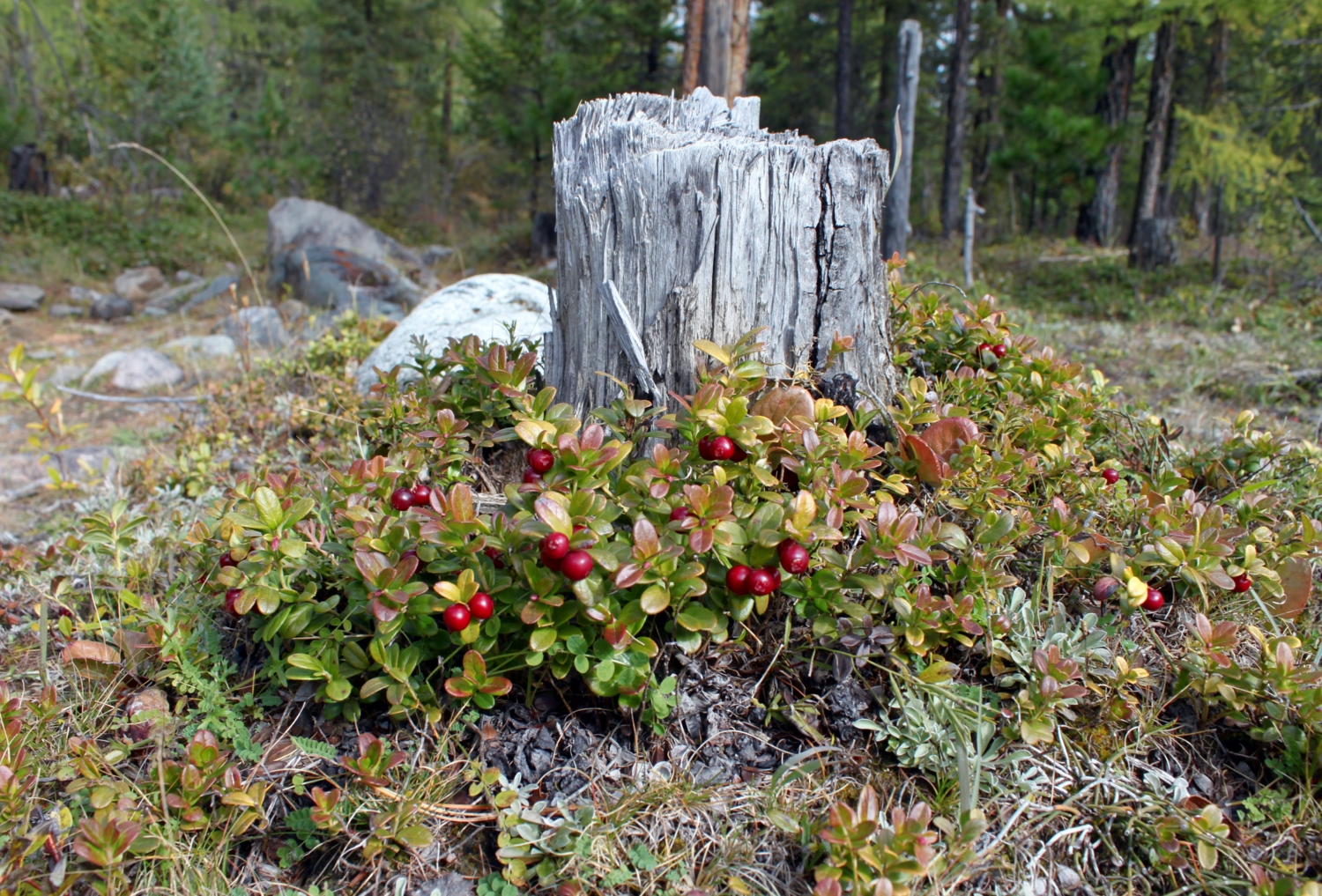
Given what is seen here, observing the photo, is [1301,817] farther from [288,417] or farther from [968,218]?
[968,218]

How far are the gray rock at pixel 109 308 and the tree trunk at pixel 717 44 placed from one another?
7.63 meters

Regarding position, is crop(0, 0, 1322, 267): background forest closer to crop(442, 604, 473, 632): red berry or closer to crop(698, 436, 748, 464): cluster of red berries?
crop(698, 436, 748, 464): cluster of red berries

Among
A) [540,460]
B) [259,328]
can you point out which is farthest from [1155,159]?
[540,460]

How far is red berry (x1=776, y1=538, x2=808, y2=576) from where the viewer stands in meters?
1.72

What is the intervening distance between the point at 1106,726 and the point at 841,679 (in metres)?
0.65

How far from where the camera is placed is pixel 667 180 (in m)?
2.27

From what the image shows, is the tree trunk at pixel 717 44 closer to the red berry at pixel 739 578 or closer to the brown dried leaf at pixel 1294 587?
the brown dried leaf at pixel 1294 587

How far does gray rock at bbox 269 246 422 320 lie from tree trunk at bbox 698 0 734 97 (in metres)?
4.03

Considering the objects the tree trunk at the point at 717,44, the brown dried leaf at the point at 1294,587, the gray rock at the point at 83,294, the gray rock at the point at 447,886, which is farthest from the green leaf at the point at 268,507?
the gray rock at the point at 83,294

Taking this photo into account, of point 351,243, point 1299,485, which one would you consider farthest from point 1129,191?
point 1299,485

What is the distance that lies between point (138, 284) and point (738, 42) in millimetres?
9083

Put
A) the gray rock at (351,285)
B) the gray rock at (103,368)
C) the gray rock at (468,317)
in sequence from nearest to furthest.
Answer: the gray rock at (468,317), the gray rock at (103,368), the gray rock at (351,285)

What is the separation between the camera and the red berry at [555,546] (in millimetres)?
1596

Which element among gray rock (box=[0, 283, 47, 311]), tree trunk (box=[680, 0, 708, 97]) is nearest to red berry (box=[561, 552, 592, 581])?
tree trunk (box=[680, 0, 708, 97])
